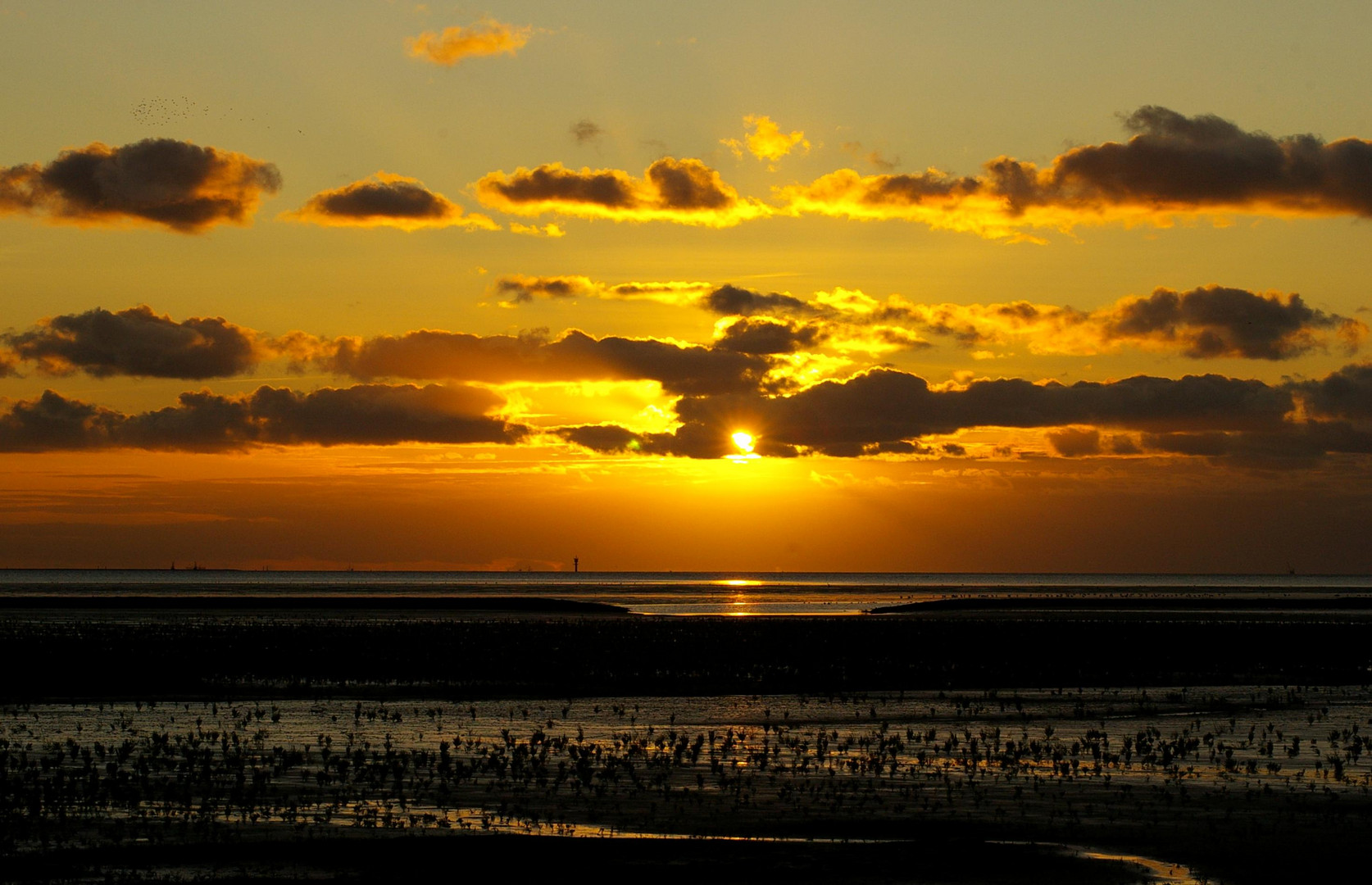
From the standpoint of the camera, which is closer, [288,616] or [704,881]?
[704,881]

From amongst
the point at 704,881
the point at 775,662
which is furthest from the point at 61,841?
the point at 775,662

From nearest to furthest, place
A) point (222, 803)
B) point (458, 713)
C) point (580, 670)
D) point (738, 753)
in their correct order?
point (222, 803) → point (738, 753) → point (458, 713) → point (580, 670)

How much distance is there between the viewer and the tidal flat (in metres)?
21.2

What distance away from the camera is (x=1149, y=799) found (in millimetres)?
26359

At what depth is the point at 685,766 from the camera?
30.1 metres

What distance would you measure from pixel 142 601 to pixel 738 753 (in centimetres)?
13027

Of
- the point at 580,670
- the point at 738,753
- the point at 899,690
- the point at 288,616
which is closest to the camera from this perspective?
the point at 738,753

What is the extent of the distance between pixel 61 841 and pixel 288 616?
306 ft

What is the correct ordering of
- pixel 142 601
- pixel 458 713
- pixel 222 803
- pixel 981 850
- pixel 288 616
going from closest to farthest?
pixel 981 850 → pixel 222 803 → pixel 458 713 → pixel 288 616 → pixel 142 601

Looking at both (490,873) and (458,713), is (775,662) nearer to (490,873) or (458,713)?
(458,713)

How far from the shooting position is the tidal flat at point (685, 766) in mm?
21203

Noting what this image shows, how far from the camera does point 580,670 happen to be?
5712cm

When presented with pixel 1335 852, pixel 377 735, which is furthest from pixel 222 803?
pixel 1335 852

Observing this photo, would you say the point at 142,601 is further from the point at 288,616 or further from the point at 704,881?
the point at 704,881
